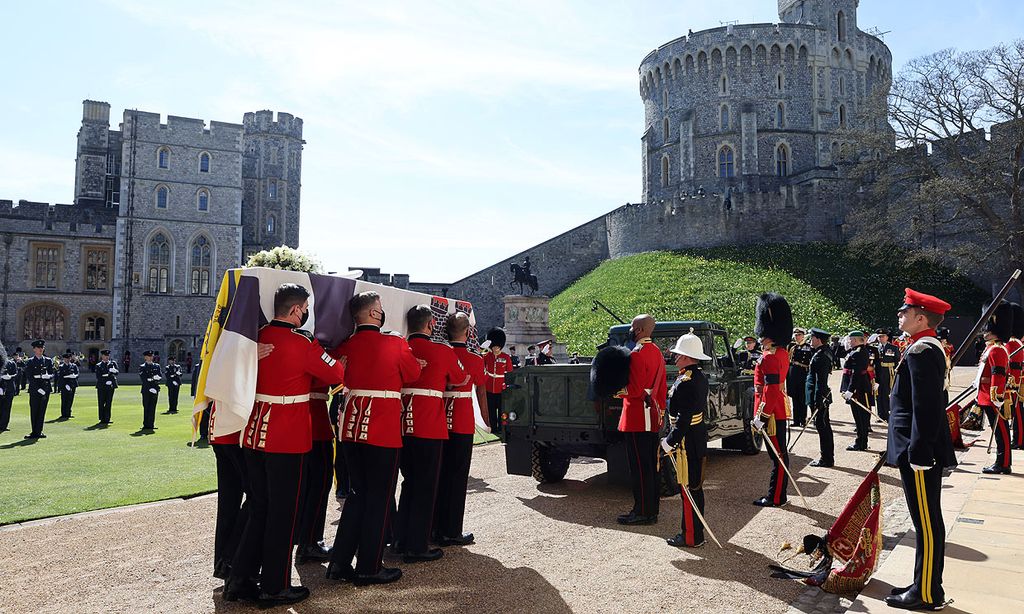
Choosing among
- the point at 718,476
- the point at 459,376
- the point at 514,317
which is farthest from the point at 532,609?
the point at 514,317

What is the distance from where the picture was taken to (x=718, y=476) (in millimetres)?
9180

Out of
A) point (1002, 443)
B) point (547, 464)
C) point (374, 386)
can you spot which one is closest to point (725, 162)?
point (1002, 443)

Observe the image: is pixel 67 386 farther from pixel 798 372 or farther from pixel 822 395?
pixel 822 395

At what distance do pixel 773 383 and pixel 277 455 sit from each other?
19.5ft

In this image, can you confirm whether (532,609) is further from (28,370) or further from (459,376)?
(28,370)

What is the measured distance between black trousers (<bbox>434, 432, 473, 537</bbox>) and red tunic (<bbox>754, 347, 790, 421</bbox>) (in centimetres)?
394

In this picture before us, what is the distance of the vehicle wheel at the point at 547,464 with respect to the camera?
28.0 feet

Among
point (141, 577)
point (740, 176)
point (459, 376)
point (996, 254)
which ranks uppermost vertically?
point (740, 176)

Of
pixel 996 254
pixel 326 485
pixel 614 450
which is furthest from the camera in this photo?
pixel 996 254

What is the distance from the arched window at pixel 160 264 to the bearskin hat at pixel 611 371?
42.6 metres

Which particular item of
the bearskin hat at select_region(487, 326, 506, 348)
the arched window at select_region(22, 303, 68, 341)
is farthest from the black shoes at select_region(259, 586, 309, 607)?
the arched window at select_region(22, 303, 68, 341)

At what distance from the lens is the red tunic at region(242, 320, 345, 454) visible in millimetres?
4625

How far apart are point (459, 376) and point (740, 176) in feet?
168

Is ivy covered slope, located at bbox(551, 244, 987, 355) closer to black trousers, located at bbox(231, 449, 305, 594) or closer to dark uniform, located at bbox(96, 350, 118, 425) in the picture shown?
dark uniform, located at bbox(96, 350, 118, 425)
